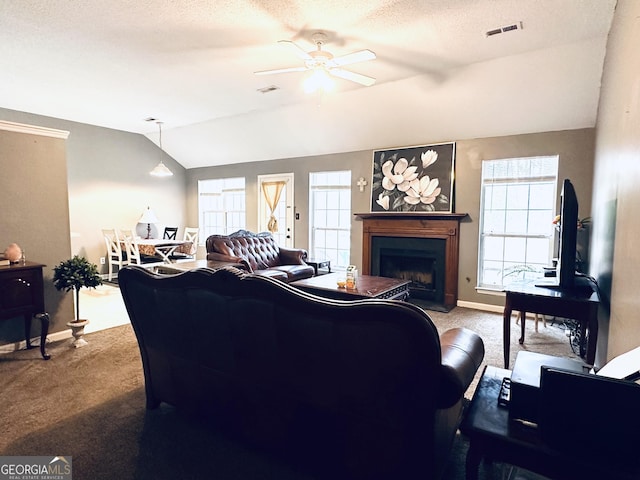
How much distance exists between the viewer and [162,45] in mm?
3428

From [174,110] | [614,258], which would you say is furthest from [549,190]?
[174,110]

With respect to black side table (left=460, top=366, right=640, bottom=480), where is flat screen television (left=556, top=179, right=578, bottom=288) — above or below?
above

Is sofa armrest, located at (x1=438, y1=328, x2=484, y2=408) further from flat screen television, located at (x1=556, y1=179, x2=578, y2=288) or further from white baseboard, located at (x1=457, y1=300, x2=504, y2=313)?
white baseboard, located at (x1=457, y1=300, x2=504, y2=313)

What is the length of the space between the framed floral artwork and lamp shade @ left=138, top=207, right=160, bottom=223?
15.8 ft

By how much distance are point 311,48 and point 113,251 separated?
5668 mm

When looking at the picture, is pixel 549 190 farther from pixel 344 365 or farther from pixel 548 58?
pixel 344 365

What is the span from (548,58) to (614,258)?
2.51 m

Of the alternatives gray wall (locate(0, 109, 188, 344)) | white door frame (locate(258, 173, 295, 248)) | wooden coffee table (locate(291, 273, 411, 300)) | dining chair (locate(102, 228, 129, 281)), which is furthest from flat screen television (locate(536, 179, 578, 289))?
dining chair (locate(102, 228, 129, 281))

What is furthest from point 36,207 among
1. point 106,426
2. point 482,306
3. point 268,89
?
point 482,306

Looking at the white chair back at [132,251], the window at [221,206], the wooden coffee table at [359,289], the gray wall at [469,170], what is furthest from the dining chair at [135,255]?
the wooden coffee table at [359,289]

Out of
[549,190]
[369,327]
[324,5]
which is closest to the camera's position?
[369,327]

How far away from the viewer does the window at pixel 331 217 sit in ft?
20.9

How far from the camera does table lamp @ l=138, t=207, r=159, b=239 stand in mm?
7527

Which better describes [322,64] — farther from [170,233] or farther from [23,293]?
[170,233]
